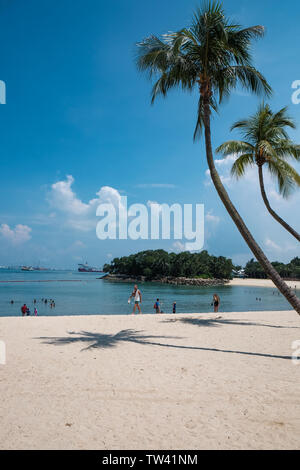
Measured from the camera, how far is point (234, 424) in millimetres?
4535

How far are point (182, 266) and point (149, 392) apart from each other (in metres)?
113

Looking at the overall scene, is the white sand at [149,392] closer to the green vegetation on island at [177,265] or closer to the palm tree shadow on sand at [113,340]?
the palm tree shadow on sand at [113,340]

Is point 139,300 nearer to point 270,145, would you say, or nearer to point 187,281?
point 270,145

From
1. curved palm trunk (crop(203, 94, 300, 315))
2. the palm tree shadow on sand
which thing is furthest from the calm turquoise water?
curved palm trunk (crop(203, 94, 300, 315))

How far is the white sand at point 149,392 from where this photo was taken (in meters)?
A: 4.20

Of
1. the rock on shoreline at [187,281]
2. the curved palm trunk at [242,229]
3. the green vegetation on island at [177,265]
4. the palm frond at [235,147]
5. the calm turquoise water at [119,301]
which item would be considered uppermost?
the palm frond at [235,147]

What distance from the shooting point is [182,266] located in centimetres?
11756

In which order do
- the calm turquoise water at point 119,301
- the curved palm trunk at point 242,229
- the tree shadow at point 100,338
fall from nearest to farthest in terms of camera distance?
the curved palm trunk at point 242,229 < the tree shadow at point 100,338 < the calm turquoise water at point 119,301

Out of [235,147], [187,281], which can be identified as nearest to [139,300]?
[235,147]

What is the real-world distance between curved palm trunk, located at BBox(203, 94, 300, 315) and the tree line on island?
109 m

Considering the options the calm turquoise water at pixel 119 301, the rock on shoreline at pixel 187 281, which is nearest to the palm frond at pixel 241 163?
the calm turquoise water at pixel 119 301

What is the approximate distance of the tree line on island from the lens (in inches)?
4641

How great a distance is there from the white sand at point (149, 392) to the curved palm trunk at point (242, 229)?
69.5 inches
